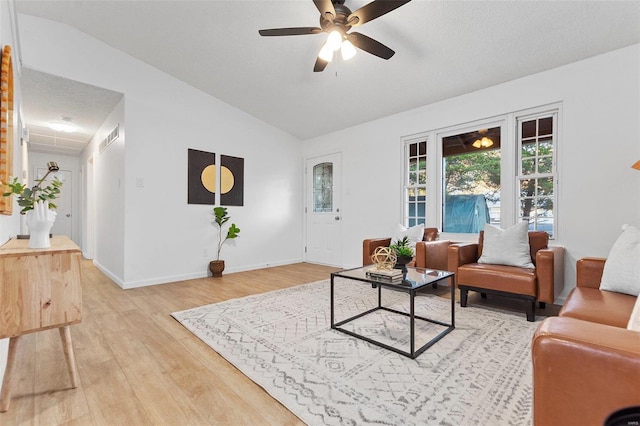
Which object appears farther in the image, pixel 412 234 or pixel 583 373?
pixel 412 234

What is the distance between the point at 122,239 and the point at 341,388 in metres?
3.57

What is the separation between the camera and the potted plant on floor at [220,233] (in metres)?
4.52

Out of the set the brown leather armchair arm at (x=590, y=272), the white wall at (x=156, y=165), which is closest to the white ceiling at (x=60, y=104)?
the white wall at (x=156, y=165)

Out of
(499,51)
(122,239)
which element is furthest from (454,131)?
(122,239)

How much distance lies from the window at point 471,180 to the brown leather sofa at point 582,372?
126 inches

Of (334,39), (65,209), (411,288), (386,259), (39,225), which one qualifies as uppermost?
(334,39)

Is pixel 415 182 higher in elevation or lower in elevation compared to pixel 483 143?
lower

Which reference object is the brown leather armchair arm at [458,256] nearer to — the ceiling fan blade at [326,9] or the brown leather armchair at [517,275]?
the brown leather armchair at [517,275]

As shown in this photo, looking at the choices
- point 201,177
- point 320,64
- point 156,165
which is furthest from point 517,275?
point 156,165

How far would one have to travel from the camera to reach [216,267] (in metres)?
4.51

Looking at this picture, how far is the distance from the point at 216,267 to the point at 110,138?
8.23 feet

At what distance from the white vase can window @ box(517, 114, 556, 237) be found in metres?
4.36

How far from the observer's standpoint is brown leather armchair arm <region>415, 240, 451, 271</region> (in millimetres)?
3443

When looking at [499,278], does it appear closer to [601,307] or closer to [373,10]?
[601,307]
